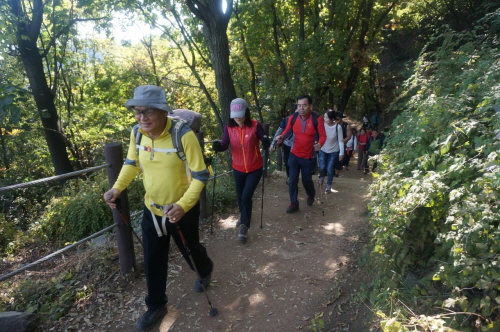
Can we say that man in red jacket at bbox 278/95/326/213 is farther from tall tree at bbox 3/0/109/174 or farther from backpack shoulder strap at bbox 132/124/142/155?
tall tree at bbox 3/0/109/174

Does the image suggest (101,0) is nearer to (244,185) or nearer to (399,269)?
(244,185)

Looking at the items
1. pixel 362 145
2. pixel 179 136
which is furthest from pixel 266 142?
pixel 362 145

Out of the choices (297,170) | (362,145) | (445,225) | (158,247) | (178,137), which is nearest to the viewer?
(445,225)

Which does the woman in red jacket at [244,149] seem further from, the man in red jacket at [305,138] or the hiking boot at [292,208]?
the hiking boot at [292,208]

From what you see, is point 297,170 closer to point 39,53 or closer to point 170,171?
point 170,171

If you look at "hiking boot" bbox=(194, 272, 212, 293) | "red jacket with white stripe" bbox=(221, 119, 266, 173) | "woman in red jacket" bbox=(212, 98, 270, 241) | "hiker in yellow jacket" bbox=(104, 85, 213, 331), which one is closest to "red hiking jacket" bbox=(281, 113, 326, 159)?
"woman in red jacket" bbox=(212, 98, 270, 241)

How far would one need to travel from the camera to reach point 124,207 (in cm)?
375

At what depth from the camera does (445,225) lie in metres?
2.40

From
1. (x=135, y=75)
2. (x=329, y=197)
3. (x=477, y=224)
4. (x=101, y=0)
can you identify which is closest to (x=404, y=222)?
(x=477, y=224)

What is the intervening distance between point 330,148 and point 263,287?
4047 millimetres

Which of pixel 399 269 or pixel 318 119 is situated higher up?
pixel 318 119

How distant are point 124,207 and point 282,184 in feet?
14.8

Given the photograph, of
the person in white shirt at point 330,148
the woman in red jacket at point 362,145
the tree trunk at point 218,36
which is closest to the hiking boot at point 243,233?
the person in white shirt at point 330,148

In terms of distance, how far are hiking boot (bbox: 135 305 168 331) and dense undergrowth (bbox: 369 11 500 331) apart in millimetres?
Answer: 2089
